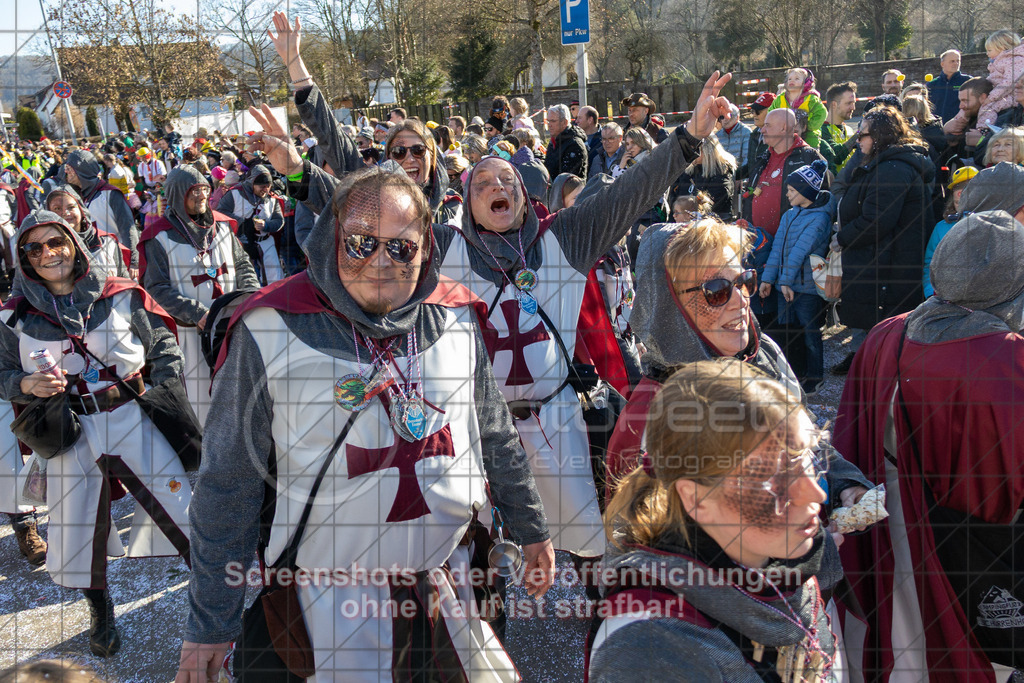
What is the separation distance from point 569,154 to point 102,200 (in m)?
4.23

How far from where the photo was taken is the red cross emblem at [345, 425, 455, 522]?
5.76 feet

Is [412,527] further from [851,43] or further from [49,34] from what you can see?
[851,43]

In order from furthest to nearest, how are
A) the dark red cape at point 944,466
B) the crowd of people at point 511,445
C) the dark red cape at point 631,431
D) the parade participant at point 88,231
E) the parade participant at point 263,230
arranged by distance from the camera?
the parade participant at point 263,230 < the parade participant at point 88,231 < the dark red cape at point 631,431 < the dark red cape at point 944,466 < the crowd of people at point 511,445

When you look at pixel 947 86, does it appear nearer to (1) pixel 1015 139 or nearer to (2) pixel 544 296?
(1) pixel 1015 139

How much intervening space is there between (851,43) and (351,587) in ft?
9.72

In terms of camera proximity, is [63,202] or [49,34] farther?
[63,202]

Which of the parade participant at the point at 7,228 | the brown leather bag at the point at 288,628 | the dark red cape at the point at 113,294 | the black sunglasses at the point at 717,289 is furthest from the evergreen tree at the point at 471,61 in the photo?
the parade participant at the point at 7,228

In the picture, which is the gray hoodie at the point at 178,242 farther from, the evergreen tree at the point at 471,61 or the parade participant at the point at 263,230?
the evergreen tree at the point at 471,61

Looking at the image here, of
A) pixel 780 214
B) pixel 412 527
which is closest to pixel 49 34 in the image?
pixel 412 527

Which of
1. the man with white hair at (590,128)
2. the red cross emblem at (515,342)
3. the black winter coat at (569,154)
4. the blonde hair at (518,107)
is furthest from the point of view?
the blonde hair at (518,107)

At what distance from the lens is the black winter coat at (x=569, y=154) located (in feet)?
23.9

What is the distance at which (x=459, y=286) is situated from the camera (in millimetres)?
2027

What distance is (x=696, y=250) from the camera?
2096 mm

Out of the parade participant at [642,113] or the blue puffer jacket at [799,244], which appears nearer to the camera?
the blue puffer jacket at [799,244]
